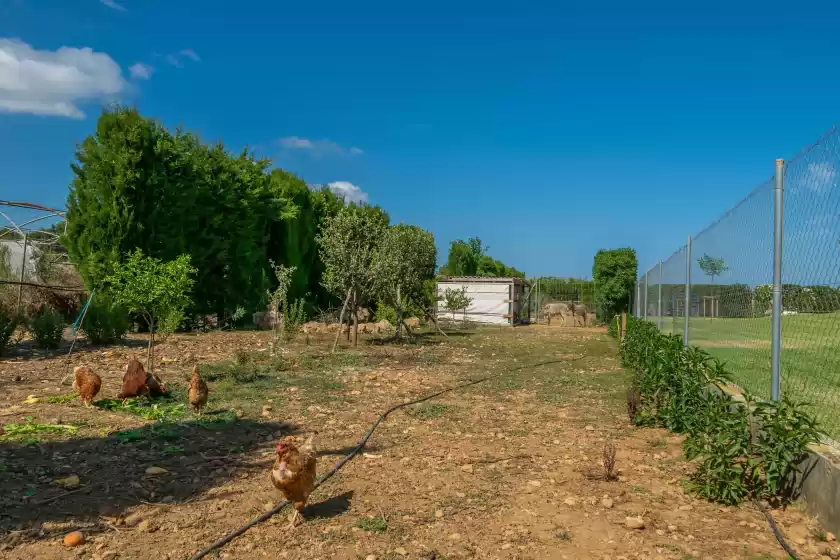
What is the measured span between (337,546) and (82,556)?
1.41 m

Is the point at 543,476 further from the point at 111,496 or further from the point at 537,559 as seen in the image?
the point at 111,496

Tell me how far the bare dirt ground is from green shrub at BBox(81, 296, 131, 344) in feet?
8.69

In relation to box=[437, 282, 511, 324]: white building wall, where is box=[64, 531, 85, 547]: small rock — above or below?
below

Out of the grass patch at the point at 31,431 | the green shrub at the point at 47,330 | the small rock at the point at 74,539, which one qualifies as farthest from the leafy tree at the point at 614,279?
the small rock at the point at 74,539

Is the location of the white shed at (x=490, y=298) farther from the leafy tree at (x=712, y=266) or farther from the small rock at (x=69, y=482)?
the small rock at (x=69, y=482)

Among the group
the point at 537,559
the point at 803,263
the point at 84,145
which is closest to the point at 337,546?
the point at 537,559

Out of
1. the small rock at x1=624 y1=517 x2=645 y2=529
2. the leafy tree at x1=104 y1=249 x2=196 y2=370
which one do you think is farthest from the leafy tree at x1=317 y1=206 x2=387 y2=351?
the small rock at x1=624 y1=517 x2=645 y2=529

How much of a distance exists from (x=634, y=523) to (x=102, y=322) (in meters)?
10.5

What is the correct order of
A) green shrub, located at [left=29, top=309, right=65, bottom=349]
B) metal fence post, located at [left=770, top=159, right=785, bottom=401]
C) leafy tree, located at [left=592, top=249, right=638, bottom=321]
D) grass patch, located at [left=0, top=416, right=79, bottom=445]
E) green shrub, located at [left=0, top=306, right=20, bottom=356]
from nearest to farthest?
1. metal fence post, located at [left=770, top=159, right=785, bottom=401]
2. grass patch, located at [left=0, top=416, right=79, bottom=445]
3. green shrub, located at [left=0, top=306, right=20, bottom=356]
4. green shrub, located at [left=29, top=309, right=65, bottom=349]
5. leafy tree, located at [left=592, top=249, right=638, bottom=321]

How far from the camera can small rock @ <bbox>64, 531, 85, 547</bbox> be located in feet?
11.7

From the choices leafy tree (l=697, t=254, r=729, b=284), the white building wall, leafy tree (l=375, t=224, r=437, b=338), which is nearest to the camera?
leafy tree (l=697, t=254, r=729, b=284)

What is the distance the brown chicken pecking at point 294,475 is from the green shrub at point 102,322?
880 centimetres

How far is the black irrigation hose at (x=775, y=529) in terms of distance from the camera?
3.46 m

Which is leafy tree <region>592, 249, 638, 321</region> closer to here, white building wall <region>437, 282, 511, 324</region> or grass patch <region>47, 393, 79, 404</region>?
white building wall <region>437, 282, 511, 324</region>
